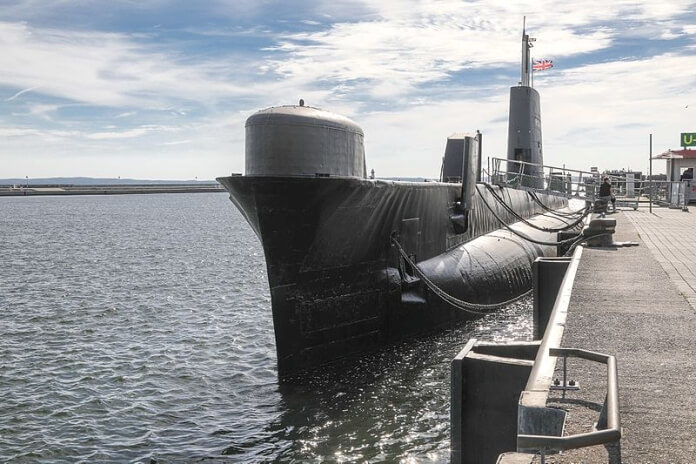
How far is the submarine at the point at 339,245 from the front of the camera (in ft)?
34.4

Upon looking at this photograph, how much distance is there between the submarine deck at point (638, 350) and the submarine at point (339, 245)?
3118 millimetres

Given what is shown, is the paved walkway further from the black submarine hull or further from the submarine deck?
the black submarine hull

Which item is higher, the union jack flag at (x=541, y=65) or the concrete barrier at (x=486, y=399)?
the union jack flag at (x=541, y=65)

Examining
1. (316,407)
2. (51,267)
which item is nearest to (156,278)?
(51,267)

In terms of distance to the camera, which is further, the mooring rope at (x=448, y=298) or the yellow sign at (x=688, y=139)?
the yellow sign at (x=688, y=139)

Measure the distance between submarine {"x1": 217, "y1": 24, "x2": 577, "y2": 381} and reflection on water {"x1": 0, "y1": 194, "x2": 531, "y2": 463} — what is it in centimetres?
47

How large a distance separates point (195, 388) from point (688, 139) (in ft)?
119

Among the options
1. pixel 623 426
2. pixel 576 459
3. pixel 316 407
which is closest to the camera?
pixel 576 459

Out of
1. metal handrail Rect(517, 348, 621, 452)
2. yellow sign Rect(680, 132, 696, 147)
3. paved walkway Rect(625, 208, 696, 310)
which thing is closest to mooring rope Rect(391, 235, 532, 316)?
paved walkway Rect(625, 208, 696, 310)

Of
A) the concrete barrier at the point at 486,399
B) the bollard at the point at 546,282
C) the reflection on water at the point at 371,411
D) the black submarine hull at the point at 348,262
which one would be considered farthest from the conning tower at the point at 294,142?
the concrete barrier at the point at 486,399

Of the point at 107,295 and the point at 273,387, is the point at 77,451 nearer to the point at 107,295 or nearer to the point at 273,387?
the point at 273,387

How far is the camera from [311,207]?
10.7 m

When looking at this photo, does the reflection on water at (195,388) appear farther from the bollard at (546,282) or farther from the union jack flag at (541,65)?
the union jack flag at (541,65)

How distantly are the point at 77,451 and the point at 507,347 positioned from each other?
5.84 m
